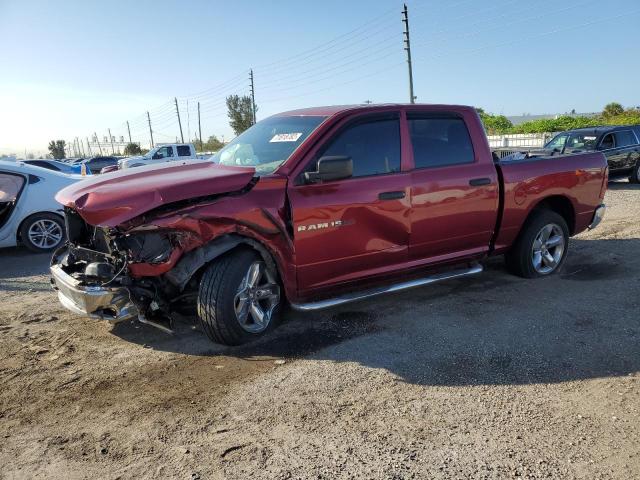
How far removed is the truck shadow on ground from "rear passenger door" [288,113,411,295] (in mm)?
495

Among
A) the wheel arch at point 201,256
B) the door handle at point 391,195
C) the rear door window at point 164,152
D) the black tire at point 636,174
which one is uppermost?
the rear door window at point 164,152

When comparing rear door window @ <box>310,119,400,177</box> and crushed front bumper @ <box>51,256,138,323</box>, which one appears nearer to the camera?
crushed front bumper @ <box>51,256,138,323</box>

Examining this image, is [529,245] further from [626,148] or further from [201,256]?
[626,148]

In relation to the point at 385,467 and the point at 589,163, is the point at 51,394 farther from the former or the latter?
the point at 589,163

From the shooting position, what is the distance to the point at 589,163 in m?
5.80

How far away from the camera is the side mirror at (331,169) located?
12.6ft

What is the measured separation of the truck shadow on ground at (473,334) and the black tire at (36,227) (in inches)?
164

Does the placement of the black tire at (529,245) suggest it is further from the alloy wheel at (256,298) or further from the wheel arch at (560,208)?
the alloy wheel at (256,298)

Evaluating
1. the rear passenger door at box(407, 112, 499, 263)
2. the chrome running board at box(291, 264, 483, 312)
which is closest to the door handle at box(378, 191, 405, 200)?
the rear passenger door at box(407, 112, 499, 263)

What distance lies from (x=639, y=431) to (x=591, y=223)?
3.80 metres

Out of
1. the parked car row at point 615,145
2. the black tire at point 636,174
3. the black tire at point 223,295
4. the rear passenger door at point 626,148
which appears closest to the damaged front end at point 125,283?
the black tire at point 223,295

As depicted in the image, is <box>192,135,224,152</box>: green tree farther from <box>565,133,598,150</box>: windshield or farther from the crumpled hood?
the crumpled hood

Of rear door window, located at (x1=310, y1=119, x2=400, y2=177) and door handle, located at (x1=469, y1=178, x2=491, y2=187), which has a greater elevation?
rear door window, located at (x1=310, y1=119, x2=400, y2=177)

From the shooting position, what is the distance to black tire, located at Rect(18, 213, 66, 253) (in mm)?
7555
